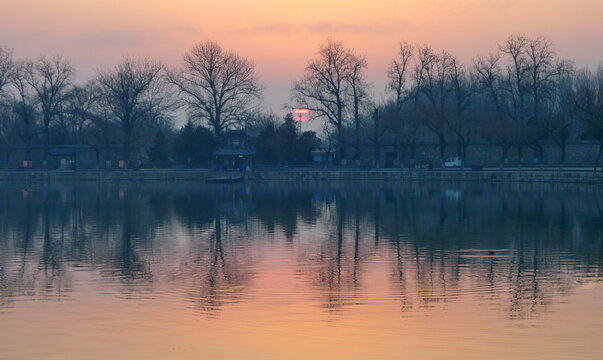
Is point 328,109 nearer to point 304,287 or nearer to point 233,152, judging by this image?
point 233,152

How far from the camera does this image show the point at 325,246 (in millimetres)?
25906

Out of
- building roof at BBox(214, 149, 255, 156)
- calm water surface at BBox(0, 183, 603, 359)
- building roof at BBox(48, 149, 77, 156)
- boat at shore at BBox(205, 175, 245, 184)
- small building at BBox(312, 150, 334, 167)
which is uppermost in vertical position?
building roof at BBox(48, 149, 77, 156)

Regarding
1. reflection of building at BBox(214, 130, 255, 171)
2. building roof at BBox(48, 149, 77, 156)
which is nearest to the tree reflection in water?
reflection of building at BBox(214, 130, 255, 171)

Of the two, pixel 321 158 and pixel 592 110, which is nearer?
pixel 592 110

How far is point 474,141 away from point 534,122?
8.06 m

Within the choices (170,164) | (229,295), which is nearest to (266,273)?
(229,295)

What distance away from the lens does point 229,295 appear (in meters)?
16.9

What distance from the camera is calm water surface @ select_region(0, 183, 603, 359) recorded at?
41.8ft

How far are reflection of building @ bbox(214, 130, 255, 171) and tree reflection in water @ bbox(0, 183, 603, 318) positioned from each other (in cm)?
3757

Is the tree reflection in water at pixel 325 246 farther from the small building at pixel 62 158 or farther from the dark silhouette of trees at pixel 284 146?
the small building at pixel 62 158

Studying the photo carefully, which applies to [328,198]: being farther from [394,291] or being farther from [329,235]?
[394,291]

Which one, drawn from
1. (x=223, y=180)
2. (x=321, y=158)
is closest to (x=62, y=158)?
(x=223, y=180)

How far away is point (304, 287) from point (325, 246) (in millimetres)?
8094

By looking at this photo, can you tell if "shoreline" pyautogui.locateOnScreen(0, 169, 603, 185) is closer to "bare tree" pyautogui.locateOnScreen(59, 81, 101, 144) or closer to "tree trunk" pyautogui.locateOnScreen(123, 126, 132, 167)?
"tree trunk" pyautogui.locateOnScreen(123, 126, 132, 167)
